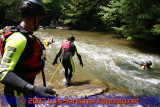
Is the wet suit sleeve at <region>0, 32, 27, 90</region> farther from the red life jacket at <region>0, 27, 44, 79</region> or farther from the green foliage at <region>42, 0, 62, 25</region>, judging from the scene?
the green foliage at <region>42, 0, 62, 25</region>

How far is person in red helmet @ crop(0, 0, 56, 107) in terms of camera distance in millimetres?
1310

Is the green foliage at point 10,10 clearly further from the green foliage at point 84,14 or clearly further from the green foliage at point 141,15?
the green foliage at point 141,15

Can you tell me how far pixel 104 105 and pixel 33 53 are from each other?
2404 mm

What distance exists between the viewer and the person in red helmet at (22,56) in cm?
131

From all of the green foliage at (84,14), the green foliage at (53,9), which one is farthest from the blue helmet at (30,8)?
the green foliage at (53,9)

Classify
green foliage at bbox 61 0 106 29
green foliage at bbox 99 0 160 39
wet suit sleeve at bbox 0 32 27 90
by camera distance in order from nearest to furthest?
wet suit sleeve at bbox 0 32 27 90
green foliage at bbox 99 0 160 39
green foliage at bbox 61 0 106 29

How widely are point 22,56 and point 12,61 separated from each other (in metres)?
0.11

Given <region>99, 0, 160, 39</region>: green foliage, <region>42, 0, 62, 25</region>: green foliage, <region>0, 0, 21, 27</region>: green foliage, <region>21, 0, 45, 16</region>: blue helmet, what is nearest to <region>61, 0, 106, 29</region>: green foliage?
<region>42, 0, 62, 25</region>: green foliage

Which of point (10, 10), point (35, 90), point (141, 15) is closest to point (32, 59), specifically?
point (35, 90)

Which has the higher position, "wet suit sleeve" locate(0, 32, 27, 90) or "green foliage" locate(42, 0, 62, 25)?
"green foliage" locate(42, 0, 62, 25)

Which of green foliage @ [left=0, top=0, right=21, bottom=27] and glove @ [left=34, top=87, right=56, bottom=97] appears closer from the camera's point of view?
glove @ [left=34, top=87, right=56, bottom=97]

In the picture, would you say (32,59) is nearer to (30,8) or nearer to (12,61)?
(12,61)

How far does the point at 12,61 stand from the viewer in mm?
1341

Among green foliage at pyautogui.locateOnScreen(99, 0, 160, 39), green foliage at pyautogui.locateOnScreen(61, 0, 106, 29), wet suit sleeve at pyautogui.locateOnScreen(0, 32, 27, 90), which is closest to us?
wet suit sleeve at pyautogui.locateOnScreen(0, 32, 27, 90)
